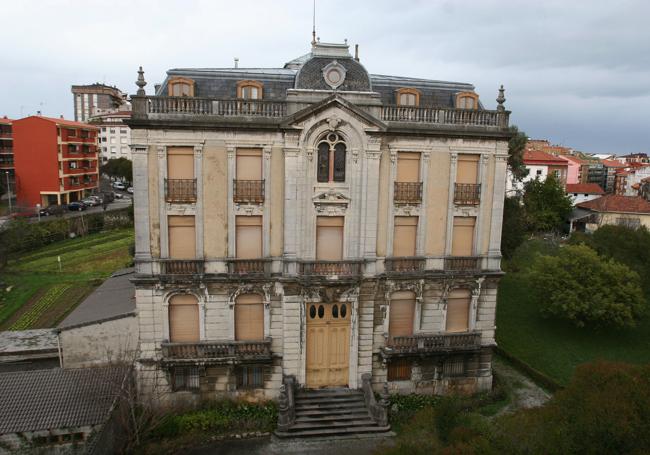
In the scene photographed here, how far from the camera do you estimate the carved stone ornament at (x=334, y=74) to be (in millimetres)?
22734

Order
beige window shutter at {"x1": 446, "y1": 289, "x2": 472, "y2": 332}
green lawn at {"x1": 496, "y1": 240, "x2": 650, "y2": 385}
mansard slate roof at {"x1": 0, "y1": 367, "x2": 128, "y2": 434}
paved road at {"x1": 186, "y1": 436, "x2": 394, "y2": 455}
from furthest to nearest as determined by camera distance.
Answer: green lawn at {"x1": 496, "y1": 240, "x2": 650, "y2": 385} → beige window shutter at {"x1": 446, "y1": 289, "x2": 472, "y2": 332} → paved road at {"x1": 186, "y1": 436, "x2": 394, "y2": 455} → mansard slate roof at {"x1": 0, "y1": 367, "x2": 128, "y2": 434}

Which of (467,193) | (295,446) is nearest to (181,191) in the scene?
(295,446)

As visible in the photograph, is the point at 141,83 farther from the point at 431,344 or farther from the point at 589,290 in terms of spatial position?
the point at 589,290

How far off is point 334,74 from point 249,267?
9.97 metres

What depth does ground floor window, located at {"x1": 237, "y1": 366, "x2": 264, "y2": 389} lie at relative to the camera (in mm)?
24016

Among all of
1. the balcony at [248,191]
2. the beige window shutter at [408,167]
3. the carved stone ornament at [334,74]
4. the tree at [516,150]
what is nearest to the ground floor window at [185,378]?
the balcony at [248,191]

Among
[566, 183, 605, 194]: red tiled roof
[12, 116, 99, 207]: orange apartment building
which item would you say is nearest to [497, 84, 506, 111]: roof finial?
[566, 183, 605, 194]: red tiled roof

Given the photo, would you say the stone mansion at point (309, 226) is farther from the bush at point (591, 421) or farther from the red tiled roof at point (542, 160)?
the red tiled roof at point (542, 160)

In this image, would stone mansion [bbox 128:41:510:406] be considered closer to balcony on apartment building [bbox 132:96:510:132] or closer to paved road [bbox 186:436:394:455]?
balcony on apartment building [bbox 132:96:510:132]

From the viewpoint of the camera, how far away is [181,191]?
73.5 feet

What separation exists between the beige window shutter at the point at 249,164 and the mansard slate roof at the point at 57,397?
401 inches

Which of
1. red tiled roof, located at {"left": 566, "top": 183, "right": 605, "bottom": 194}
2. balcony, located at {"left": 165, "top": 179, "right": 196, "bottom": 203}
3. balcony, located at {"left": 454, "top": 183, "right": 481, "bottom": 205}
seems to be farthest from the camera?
red tiled roof, located at {"left": 566, "top": 183, "right": 605, "bottom": 194}

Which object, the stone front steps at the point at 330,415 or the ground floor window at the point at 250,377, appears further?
the ground floor window at the point at 250,377

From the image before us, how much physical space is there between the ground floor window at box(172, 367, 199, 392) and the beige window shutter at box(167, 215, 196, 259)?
5530 millimetres
